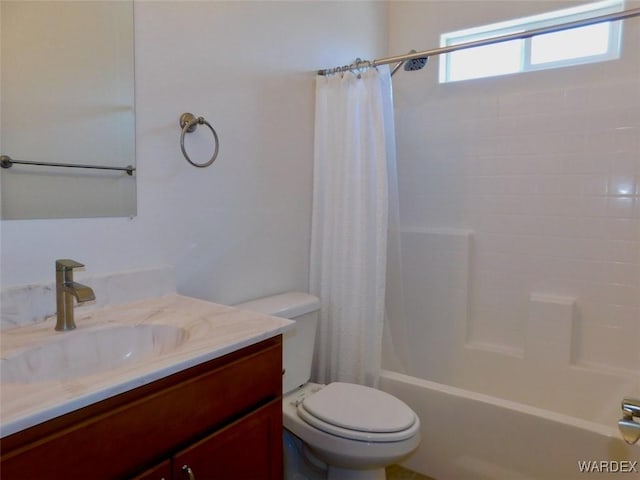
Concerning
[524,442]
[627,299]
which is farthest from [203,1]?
[627,299]

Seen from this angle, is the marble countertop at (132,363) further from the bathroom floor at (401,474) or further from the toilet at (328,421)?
the bathroom floor at (401,474)

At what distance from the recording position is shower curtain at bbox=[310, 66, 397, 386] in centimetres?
199

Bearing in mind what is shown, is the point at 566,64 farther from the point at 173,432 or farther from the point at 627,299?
the point at 173,432

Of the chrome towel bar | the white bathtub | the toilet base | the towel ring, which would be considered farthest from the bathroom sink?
the white bathtub

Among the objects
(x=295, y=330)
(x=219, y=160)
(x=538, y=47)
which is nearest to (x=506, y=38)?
(x=538, y=47)

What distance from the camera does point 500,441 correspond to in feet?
5.61

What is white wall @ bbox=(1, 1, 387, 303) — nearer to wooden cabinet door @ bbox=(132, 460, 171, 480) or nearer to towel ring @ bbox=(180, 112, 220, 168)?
towel ring @ bbox=(180, 112, 220, 168)

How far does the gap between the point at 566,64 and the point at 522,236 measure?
36.0 inches

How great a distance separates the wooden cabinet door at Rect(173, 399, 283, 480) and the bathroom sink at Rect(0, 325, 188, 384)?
0.85 ft

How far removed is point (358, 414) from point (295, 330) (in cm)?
40

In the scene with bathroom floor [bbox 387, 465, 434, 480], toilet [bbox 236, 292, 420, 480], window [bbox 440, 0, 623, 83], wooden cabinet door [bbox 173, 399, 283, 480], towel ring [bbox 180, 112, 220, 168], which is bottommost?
bathroom floor [bbox 387, 465, 434, 480]

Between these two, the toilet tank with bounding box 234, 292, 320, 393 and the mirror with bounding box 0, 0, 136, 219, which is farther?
the toilet tank with bounding box 234, 292, 320, 393

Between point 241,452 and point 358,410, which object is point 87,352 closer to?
point 241,452

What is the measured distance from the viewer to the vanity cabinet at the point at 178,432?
0.71m
